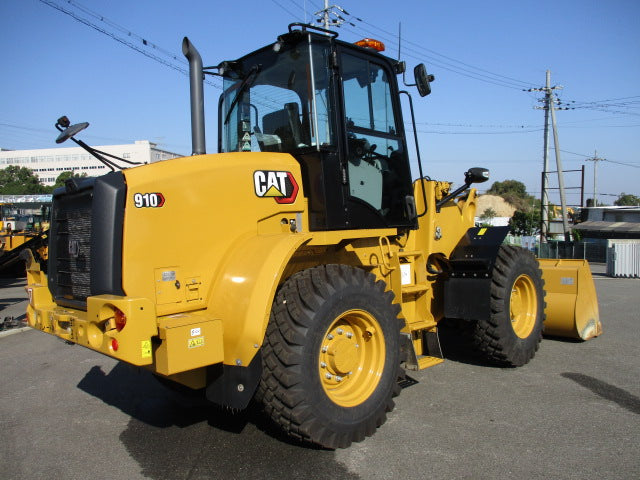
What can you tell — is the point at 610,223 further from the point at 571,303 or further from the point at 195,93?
the point at 195,93

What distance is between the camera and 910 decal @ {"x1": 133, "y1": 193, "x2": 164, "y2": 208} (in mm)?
3318

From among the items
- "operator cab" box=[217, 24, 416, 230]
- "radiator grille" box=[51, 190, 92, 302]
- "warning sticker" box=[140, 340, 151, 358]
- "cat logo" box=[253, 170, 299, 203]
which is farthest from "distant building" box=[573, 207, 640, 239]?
"warning sticker" box=[140, 340, 151, 358]

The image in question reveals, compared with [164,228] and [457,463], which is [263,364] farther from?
[457,463]

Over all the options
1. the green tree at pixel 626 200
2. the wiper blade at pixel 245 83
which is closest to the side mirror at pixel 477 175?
the wiper blade at pixel 245 83

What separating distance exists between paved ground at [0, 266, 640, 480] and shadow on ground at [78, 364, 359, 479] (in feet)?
0.04

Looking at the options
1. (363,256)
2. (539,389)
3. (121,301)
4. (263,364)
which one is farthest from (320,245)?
(539,389)

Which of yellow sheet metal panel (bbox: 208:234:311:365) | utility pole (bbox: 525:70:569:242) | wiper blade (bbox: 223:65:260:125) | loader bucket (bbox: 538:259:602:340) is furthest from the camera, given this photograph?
utility pole (bbox: 525:70:569:242)

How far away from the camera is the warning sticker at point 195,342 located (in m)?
3.15

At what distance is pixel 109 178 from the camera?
336cm

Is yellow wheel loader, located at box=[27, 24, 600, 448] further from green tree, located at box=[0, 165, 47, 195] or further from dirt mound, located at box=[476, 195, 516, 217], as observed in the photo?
green tree, located at box=[0, 165, 47, 195]

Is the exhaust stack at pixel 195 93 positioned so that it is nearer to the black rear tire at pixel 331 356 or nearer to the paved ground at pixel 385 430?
the black rear tire at pixel 331 356

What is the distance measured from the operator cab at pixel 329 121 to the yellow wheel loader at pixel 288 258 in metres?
0.02

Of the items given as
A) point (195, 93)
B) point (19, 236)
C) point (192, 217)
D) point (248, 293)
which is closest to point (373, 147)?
point (195, 93)

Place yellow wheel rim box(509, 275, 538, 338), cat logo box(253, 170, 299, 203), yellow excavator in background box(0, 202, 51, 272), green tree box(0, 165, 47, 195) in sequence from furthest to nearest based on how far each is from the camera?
green tree box(0, 165, 47, 195) → yellow excavator in background box(0, 202, 51, 272) → yellow wheel rim box(509, 275, 538, 338) → cat logo box(253, 170, 299, 203)
